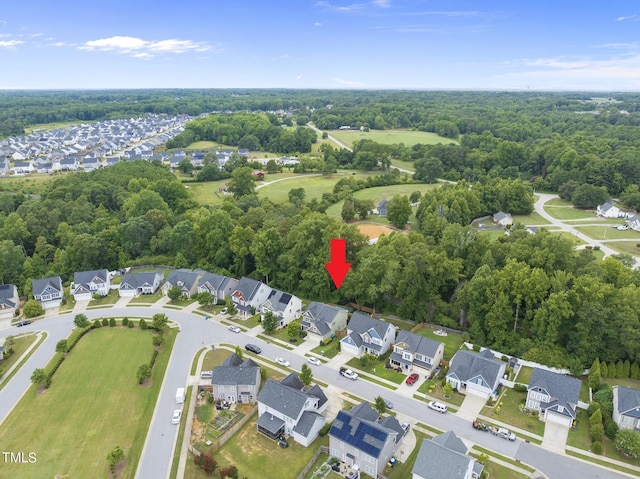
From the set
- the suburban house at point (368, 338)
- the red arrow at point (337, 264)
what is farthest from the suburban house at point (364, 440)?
the red arrow at point (337, 264)

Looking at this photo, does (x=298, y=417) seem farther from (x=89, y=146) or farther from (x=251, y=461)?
(x=89, y=146)

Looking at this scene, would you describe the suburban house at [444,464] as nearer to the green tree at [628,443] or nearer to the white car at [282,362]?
the green tree at [628,443]

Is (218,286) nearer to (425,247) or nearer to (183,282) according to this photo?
(183,282)

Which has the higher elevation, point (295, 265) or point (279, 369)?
point (295, 265)

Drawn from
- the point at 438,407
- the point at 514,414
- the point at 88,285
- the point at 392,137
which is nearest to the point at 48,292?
the point at 88,285

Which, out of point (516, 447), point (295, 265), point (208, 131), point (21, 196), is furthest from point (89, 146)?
point (516, 447)

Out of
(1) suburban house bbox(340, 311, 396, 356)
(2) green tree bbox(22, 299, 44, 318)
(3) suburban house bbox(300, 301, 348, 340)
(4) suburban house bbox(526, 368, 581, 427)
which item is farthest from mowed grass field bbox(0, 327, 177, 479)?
(4) suburban house bbox(526, 368, 581, 427)

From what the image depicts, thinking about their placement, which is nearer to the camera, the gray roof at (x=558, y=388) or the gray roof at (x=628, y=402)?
the gray roof at (x=628, y=402)
